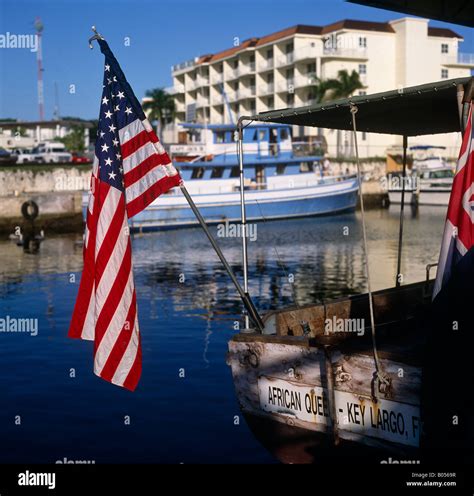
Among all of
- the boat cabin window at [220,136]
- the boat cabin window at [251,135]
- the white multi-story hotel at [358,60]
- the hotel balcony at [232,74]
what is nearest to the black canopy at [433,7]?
the boat cabin window at [251,135]

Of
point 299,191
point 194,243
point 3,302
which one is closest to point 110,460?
point 3,302

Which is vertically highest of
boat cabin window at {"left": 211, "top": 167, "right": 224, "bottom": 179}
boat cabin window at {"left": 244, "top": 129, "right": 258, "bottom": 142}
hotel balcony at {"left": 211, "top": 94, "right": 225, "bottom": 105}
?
hotel balcony at {"left": 211, "top": 94, "right": 225, "bottom": 105}

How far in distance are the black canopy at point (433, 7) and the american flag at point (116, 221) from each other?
5.36 metres

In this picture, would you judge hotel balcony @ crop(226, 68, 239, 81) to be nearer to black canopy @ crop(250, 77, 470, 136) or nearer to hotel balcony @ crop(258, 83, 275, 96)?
hotel balcony @ crop(258, 83, 275, 96)

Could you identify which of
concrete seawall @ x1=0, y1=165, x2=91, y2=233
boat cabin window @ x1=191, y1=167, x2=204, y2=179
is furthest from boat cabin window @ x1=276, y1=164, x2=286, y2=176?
concrete seawall @ x1=0, y1=165, x2=91, y2=233

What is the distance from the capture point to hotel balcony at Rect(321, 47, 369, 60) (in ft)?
249

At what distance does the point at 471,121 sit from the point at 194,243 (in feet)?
113

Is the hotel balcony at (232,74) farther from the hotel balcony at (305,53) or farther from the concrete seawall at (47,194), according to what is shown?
the concrete seawall at (47,194)

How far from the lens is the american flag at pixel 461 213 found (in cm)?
671

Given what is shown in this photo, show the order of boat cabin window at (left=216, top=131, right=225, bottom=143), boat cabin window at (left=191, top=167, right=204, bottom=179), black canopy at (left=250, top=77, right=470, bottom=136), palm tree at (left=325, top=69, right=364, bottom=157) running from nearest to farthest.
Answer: black canopy at (left=250, top=77, right=470, bottom=136) < boat cabin window at (left=191, top=167, right=204, bottom=179) < boat cabin window at (left=216, top=131, right=225, bottom=143) < palm tree at (left=325, top=69, right=364, bottom=157)

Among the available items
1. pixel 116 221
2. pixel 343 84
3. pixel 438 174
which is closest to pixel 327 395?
pixel 116 221

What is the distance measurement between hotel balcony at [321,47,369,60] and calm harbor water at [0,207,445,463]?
43655 mm

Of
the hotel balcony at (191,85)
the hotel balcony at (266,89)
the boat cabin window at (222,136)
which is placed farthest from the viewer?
the hotel balcony at (191,85)

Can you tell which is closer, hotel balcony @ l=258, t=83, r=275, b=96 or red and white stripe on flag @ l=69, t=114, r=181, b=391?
red and white stripe on flag @ l=69, t=114, r=181, b=391
